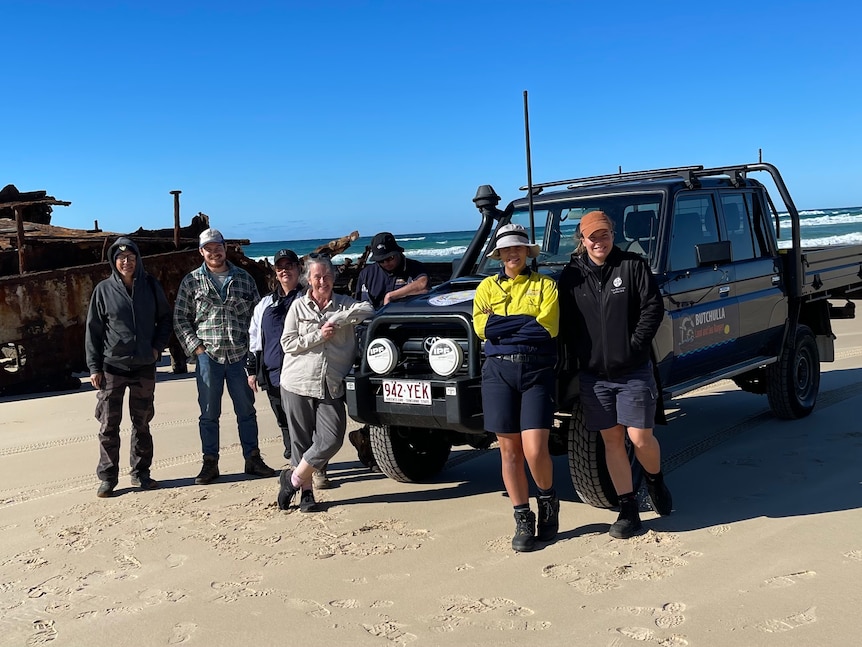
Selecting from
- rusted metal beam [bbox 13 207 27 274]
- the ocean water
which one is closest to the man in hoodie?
rusted metal beam [bbox 13 207 27 274]

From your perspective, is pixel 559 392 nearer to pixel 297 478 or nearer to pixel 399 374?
pixel 399 374

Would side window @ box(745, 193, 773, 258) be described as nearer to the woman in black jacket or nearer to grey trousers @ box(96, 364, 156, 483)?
the woman in black jacket

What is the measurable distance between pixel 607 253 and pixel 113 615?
302 cm

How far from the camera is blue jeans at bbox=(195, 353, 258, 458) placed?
626cm

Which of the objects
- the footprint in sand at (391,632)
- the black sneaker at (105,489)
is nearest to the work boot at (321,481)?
the black sneaker at (105,489)

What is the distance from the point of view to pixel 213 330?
245 inches

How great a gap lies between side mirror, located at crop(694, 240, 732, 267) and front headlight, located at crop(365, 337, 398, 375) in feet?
7.15

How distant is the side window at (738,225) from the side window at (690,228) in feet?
0.85

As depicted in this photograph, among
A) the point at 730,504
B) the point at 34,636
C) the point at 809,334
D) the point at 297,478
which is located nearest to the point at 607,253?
the point at 730,504

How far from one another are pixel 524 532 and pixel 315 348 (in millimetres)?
1724

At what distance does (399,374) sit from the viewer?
5.29 m

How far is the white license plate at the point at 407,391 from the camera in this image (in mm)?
4984

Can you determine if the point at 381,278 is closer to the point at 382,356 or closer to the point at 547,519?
the point at 382,356

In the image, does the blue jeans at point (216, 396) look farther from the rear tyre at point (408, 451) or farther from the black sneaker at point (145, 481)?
the rear tyre at point (408, 451)
